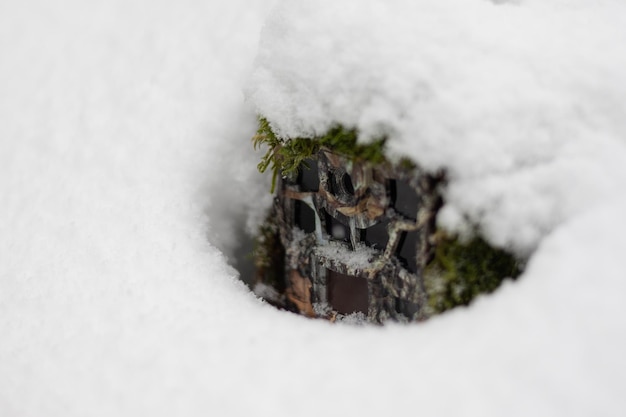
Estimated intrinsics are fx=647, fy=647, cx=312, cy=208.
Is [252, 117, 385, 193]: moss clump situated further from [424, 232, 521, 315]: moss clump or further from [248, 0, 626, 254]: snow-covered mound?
[424, 232, 521, 315]: moss clump

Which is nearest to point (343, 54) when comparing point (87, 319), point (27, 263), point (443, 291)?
point (443, 291)

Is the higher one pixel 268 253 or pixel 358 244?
pixel 358 244

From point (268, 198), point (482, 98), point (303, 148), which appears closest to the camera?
point (482, 98)

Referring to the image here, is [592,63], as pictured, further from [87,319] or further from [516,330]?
[87,319]

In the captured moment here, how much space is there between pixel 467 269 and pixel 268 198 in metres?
0.59

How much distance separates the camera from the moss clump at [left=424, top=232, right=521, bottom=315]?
1.12 meters

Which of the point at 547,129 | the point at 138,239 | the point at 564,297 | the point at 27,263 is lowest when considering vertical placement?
the point at 27,263

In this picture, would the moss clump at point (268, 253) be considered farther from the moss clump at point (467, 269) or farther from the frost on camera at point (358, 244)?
the moss clump at point (467, 269)

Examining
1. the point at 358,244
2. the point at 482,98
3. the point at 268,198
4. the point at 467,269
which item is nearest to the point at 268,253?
the point at 268,198

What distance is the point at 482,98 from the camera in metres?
1.08

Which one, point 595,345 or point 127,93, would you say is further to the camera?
point 127,93

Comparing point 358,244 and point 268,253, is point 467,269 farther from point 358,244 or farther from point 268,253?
point 268,253

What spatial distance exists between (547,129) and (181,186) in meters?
0.82

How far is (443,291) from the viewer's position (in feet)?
3.80
